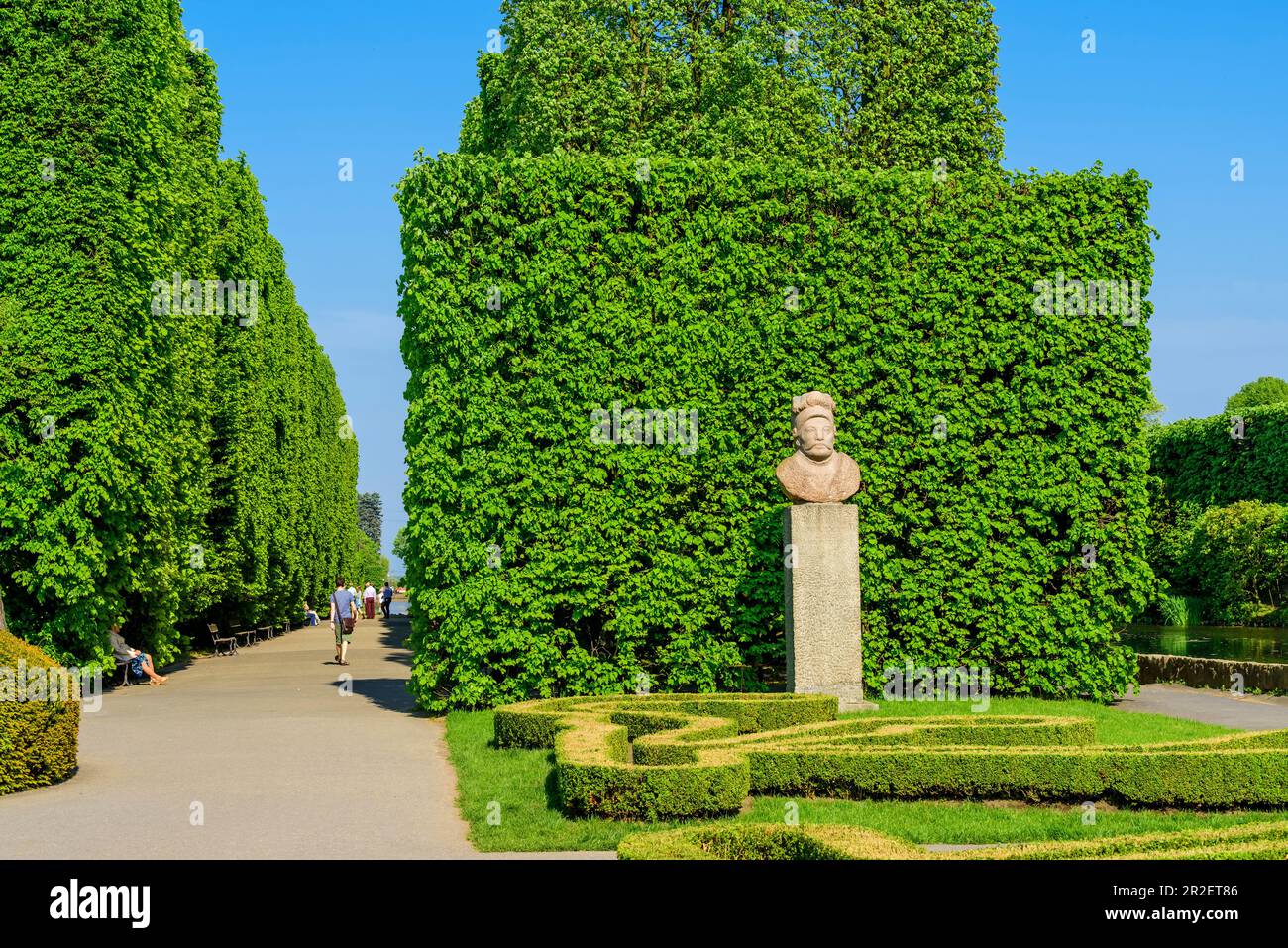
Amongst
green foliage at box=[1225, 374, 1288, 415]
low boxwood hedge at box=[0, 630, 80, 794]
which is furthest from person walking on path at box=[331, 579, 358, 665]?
green foliage at box=[1225, 374, 1288, 415]

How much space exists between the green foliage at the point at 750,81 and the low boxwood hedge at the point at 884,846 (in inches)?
741

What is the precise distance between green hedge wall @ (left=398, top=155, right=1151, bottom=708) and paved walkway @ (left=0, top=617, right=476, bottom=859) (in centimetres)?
226

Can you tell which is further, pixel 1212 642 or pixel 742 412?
pixel 1212 642

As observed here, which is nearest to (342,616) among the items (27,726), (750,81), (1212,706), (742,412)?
(742,412)

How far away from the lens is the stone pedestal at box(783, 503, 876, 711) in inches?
578

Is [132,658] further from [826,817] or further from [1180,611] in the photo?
[1180,611]

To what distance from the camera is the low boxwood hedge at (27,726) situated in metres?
10.5

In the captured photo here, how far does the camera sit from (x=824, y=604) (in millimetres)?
14773

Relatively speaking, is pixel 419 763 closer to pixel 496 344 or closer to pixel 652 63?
pixel 496 344

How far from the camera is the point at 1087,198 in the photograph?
16.9m

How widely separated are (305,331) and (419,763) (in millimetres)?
32622

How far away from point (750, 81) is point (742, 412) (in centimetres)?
1221

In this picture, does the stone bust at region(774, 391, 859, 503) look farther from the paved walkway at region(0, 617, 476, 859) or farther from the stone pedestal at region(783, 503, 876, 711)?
the paved walkway at region(0, 617, 476, 859)

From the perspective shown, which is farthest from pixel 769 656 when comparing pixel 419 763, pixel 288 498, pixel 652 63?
pixel 288 498
